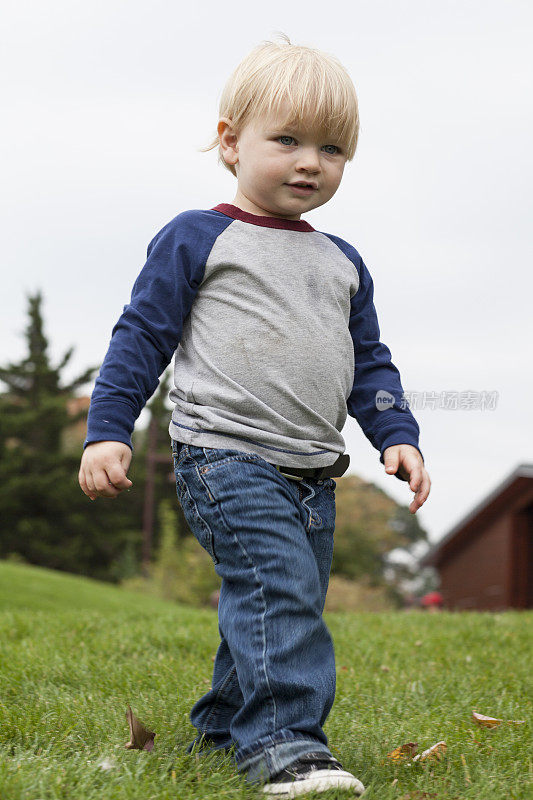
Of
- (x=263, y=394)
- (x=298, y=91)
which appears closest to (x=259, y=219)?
(x=298, y=91)

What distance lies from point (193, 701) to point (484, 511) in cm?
1836

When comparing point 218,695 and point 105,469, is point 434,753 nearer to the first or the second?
point 218,695

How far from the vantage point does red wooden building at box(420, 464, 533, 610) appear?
18.6 m

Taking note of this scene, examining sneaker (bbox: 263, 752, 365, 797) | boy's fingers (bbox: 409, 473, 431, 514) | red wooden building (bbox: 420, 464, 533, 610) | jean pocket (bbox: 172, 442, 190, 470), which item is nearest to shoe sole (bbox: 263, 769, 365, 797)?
sneaker (bbox: 263, 752, 365, 797)

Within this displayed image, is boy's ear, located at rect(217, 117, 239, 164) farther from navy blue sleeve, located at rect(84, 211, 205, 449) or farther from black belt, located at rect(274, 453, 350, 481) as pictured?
black belt, located at rect(274, 453, 350, 481)

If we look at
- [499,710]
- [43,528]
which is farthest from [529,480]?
[43,528]

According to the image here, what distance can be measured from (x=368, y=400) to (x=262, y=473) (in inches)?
22.4

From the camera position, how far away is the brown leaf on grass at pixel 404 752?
8.54 feet

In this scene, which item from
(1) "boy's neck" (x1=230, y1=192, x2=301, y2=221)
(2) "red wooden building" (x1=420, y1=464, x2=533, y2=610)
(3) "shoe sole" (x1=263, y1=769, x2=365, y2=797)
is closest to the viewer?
(3) "shoe sole" (x1=263, y1=769, x2=365, y2=797)

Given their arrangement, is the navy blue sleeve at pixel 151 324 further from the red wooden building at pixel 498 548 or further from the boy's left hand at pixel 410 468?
the red wooden building at pixel 498 548

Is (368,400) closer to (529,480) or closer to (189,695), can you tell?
(189,695)

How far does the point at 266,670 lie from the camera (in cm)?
217

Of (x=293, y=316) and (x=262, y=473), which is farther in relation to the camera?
(x=293, y=316)

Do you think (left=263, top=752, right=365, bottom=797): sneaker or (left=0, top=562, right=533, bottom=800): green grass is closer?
(left=263, top=752, right=365, bottom=797): sneaker
